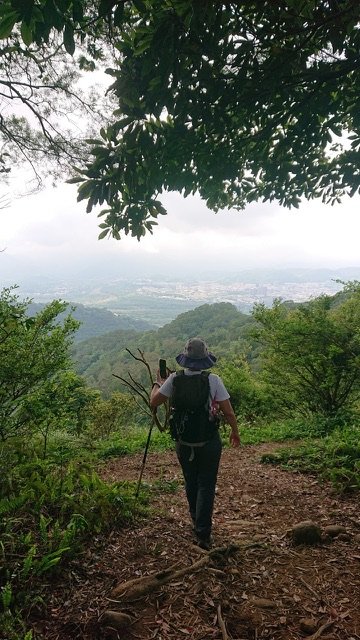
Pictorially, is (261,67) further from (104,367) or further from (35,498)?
(104,367)

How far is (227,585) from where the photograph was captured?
295cm

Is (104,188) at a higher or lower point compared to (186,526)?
higher

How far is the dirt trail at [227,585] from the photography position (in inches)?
97.2

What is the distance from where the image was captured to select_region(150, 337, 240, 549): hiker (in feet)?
11.7

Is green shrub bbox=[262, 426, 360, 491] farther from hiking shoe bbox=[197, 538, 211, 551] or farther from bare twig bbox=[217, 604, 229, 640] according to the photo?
bare twig bbox=[217, 604, 229, 640]

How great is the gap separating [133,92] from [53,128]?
3373 mm

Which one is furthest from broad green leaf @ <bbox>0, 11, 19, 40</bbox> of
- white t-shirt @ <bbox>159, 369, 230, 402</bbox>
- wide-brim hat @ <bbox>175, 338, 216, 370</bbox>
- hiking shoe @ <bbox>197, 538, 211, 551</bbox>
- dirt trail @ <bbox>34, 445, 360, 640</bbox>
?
hiking shoe @ <bbox>197, 538, 211, 551</bbox>

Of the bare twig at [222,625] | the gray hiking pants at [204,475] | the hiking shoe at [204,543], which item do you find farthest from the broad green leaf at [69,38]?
the hiking shoe at [204,543]

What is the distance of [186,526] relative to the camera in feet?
13.3

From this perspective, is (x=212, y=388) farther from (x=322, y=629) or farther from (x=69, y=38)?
(x=69, y=38)

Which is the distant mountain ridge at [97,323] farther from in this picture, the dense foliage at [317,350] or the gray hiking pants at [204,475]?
the gray hiking pants at [204,475]

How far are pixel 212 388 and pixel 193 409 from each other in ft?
0.91

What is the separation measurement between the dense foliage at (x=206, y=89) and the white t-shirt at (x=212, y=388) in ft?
5.57

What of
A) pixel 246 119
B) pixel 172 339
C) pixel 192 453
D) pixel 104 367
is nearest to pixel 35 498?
pixel 192 453
